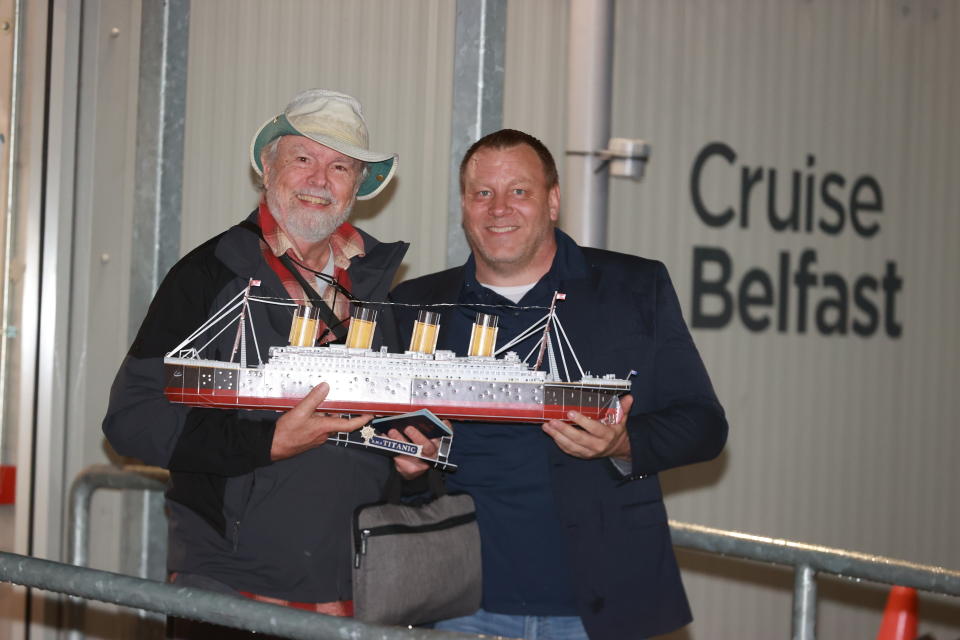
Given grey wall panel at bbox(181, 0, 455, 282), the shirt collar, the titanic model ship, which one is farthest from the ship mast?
grey wall panel at bbox(181, 0, 455, 282)

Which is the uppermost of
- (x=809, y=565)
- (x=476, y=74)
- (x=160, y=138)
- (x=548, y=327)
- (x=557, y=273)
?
(x=476, y=74)

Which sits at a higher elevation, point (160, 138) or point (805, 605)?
point (160, 138)

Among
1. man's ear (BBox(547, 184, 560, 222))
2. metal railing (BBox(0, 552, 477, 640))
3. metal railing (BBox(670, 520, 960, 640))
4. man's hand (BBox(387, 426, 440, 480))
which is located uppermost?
man's ear (BBox(547, 184, 560, 222))

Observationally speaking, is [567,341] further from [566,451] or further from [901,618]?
[901,618]

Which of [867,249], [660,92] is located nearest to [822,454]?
[867,249]

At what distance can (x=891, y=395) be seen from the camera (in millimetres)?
9719

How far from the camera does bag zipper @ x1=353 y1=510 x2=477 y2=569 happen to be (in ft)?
12.5

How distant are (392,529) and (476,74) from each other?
2.76 meters

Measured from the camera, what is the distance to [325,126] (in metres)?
4.19

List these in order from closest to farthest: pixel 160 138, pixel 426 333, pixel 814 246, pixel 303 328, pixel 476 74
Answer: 1. pixel 303 328
2. pixel 426 333
3. pixel 476 74
4. pixel 160 138
5. pixel 814 246

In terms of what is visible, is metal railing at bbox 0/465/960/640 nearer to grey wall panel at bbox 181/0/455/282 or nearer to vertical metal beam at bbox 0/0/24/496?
vertical metal beam at bbox 0/0/24/496

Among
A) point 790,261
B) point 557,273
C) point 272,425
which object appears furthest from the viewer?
point 790,261

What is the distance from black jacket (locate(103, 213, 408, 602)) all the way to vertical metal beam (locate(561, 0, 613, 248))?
3.68m

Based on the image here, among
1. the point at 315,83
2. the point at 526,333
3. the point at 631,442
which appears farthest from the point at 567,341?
the point at 315,83
